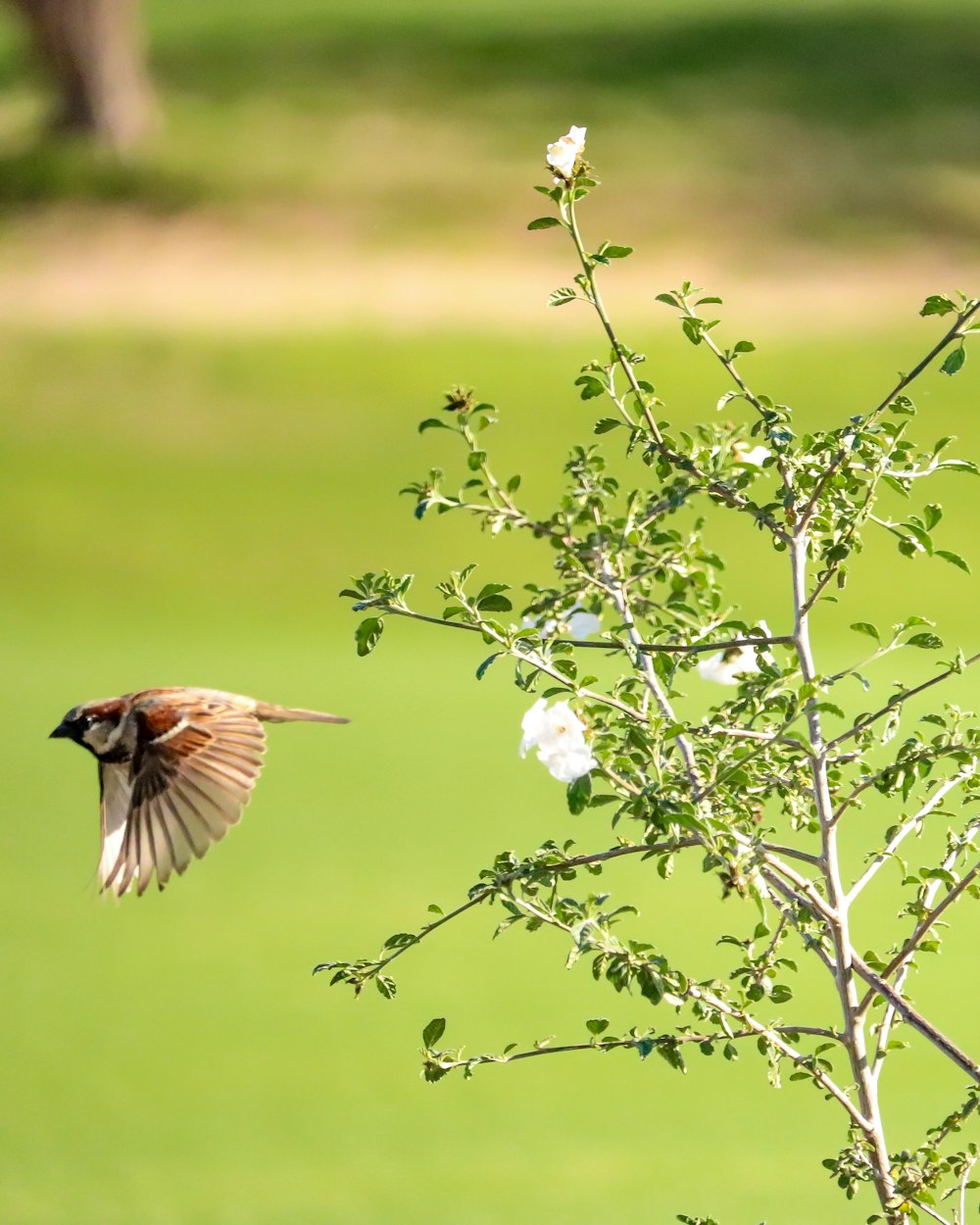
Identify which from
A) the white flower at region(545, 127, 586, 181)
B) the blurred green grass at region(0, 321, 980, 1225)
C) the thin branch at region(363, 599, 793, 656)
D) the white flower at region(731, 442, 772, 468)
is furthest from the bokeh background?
the white flower at region(545, 127, 586, 181)

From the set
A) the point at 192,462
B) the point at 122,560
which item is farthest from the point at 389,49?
the point at 122,560

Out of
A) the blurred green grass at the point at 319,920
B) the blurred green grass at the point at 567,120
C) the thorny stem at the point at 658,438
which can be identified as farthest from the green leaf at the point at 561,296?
the blurred green grass at the point at 567,120

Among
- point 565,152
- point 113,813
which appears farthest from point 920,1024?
point 113,813

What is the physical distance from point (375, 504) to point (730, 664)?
27.2 ft

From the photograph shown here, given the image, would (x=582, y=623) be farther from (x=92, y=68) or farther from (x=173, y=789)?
(x=92, y=68)

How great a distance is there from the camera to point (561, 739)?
1.49 metres

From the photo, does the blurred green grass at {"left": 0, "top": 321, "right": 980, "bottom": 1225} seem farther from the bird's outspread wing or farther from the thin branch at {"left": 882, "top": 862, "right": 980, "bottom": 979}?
the thin branch at {"left": 882, "top": 862, "right": 980, "bottom": 979}

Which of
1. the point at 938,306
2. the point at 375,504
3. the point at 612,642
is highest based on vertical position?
the point at 375,504

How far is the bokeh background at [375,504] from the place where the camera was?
4.11m

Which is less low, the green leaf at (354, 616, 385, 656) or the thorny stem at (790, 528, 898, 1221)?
the green leaf at (354, 616, 385, 656)

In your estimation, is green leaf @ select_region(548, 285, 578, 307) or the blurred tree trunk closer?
green leaf @ select_region(548, 285, 578, 307)

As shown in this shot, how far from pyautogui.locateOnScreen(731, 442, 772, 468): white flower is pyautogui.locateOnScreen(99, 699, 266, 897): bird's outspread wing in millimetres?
833

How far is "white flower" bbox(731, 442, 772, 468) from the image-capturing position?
1708 mm

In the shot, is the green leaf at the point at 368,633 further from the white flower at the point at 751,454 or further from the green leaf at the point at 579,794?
A: the white flower at the point at 751,454
